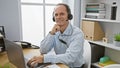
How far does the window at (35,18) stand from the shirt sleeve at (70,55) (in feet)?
4.62

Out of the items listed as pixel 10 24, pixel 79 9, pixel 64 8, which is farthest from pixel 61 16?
pixel 79 9

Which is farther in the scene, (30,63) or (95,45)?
(95,45)

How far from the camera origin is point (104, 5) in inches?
97.5

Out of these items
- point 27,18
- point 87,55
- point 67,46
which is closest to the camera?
point 67,46

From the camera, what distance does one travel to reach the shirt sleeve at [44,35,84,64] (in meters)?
1.30

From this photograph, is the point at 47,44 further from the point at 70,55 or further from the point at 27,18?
the point at 27,18

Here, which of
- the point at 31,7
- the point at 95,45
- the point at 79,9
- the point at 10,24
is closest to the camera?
the point at 10,24

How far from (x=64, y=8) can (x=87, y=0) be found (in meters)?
1.29

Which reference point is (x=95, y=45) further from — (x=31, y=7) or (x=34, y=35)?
(x=31, y=7)

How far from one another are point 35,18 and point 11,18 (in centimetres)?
56

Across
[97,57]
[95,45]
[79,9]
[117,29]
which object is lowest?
[97,57]

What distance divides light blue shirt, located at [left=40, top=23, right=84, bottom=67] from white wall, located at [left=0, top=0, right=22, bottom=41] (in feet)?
2.75

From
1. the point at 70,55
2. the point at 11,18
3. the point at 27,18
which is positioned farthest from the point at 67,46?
the point at 27,18

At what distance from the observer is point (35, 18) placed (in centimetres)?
276
